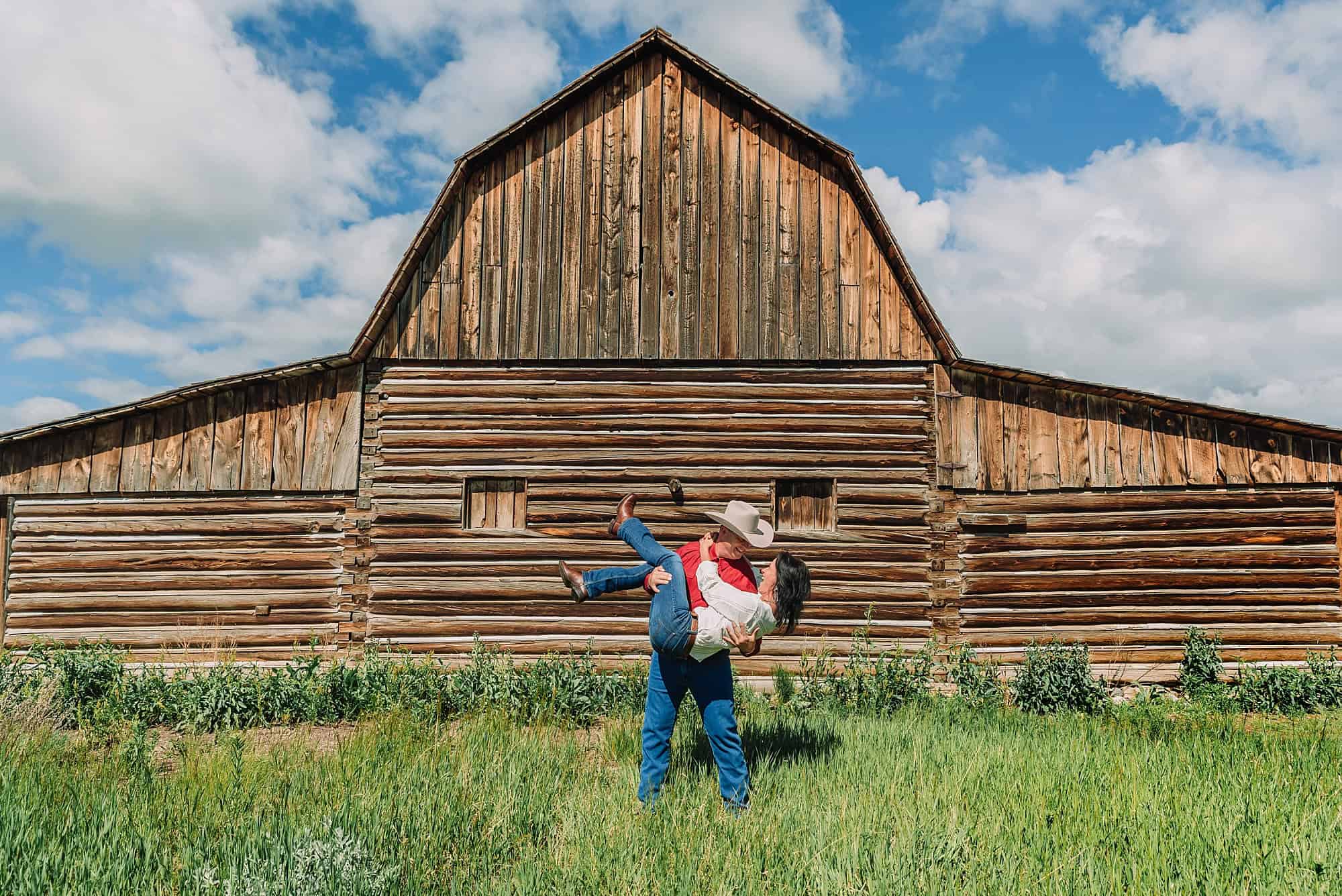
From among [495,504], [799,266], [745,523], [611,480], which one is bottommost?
[745,523]

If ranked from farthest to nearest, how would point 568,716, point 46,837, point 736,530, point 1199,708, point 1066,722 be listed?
point 1199,708
point 568,716
point 1066,722
point 736,530
point 46,837

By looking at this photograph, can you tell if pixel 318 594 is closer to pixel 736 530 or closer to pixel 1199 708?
pixel 736 530

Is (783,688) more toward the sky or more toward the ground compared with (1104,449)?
more toward the ground

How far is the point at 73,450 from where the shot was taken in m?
9.15

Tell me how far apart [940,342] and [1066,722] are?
4.57m

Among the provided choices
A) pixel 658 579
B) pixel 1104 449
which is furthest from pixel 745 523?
pixel 1104 449

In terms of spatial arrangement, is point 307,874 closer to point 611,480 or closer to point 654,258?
point 611,480

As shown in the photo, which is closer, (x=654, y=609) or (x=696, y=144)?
(x=654, y=609)

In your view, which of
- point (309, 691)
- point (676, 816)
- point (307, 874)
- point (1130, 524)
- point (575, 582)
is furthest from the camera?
point (1130, 524)

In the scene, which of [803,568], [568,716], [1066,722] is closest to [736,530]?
[803,568]

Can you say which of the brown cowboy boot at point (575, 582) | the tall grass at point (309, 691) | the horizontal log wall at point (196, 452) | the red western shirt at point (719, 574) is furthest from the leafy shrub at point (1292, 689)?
the horizontal log wall at point (196, 452)

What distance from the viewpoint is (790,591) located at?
14.5 feet

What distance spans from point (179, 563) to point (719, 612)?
26.4ft

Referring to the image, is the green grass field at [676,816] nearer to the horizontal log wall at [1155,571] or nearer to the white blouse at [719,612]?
the white blouse at [719,612]
